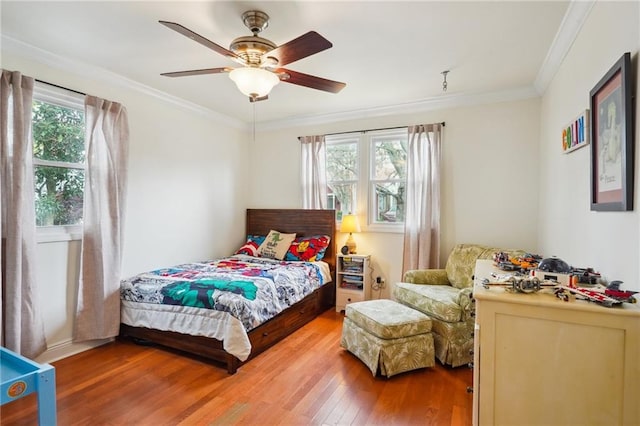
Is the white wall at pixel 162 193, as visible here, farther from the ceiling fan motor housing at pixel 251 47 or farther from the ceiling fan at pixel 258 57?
the ceiling fan motor housing at pixel 251 47

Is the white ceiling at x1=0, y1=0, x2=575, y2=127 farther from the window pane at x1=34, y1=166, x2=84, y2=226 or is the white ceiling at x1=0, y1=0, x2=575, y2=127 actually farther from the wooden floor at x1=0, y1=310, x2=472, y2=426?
the wooden floor at x1=0, y1=310, x2=472, y2=426

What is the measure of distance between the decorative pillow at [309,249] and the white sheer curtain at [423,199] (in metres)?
0.98

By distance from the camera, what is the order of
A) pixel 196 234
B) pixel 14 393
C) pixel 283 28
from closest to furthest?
pixel 14 393 < pixel 283 28 < pixel 196 234

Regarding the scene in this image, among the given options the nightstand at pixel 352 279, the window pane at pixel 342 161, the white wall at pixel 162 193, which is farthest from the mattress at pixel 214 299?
the window pane at pixel 342 161

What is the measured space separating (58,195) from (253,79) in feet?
6.67

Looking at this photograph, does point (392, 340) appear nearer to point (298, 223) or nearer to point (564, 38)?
point (298, 223)

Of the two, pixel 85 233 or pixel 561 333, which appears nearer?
pixel 561 333

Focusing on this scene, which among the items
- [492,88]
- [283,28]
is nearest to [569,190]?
[492,88]

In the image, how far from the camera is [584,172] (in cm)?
199

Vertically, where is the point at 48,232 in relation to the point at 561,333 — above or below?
above

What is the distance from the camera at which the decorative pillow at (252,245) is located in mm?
4312

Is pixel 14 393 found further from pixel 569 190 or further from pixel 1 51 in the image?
pixel 569 190

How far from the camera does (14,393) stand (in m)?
1.48

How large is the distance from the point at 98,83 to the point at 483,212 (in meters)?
3.95
